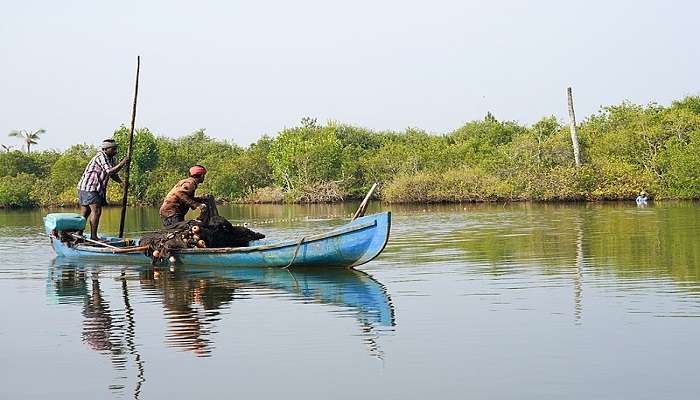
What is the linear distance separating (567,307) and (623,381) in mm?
3550

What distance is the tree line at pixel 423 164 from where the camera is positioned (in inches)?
1789

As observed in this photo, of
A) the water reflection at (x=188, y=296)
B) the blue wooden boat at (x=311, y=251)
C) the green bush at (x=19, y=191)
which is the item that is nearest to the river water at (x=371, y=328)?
the water reflection at (x=188, y=296)

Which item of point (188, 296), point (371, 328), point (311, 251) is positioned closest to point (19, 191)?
point (311, 251)

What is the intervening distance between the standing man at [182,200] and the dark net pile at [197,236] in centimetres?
16

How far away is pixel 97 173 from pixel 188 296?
5.70 metres

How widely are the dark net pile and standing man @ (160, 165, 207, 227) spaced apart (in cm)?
16

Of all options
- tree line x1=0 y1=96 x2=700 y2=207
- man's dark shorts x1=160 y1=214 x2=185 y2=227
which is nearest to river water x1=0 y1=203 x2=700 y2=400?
man's dark shorts x1=160 y1=214 x2=185 y2=227

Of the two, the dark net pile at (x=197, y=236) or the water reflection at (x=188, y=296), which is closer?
the water reflection at (x=188, y=296)

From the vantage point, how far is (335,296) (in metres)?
12.6

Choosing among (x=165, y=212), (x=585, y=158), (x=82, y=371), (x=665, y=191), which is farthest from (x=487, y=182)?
(x=82, y=371)

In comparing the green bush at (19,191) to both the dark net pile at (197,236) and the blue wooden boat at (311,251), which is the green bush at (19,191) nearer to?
the blue wooden boat at (311,251)

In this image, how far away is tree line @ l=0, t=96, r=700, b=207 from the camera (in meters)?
45.4

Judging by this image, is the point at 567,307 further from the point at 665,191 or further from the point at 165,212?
the point at 665,191

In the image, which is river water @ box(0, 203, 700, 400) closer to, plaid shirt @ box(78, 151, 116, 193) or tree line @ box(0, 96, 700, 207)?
plaid shirt @ box(78, 151, 116, 193)
